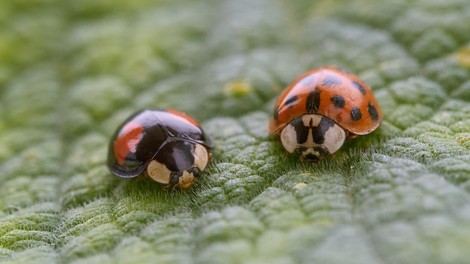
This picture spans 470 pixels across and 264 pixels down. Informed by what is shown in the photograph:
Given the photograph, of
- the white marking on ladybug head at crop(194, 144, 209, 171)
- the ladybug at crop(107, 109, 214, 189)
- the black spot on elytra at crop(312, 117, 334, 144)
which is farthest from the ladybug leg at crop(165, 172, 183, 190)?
the black spot on elytra at crop(312, 117, 334, 144)

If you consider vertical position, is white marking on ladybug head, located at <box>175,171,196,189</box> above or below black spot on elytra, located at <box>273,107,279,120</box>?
below

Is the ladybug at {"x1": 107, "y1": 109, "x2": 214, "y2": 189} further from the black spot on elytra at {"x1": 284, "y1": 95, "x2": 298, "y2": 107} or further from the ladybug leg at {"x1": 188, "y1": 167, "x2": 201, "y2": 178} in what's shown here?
the black spot on elytra at {"x1": 284, "y1": 95, "x2": 298, "y2": 107}

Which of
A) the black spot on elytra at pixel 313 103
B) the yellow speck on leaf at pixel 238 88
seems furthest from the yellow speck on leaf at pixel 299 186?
the yellow speck on leaf at pixel 238 88

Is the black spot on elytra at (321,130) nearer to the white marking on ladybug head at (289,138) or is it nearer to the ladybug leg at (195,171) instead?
the white marking on ladybug head at (289,138)

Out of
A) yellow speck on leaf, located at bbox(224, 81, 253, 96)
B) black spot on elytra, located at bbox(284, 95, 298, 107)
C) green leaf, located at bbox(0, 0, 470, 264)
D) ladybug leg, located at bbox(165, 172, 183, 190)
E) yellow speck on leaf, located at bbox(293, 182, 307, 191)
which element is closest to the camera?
green leaf, located at bbox(0, 0, 470, 264)

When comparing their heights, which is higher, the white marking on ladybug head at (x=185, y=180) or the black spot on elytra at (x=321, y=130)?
the black spot on elytra at (x=321, y=130)

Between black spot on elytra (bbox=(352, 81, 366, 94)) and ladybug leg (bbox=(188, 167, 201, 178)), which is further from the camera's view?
black spot on elytra (bbox=(352, 81, 366, 94))

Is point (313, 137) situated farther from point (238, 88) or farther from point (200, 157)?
point (238, 88)

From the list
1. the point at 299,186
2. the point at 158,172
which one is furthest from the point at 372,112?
the point at 158,172
